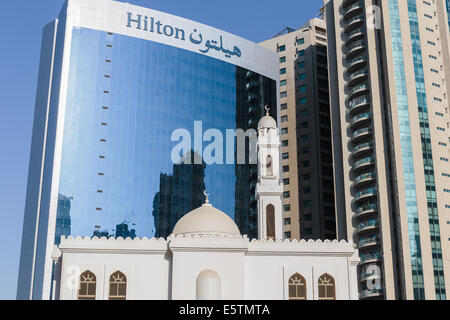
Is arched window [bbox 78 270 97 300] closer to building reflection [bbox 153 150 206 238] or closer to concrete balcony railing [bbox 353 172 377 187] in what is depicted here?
concrete balcony railing [bbox 353 172 377 187]

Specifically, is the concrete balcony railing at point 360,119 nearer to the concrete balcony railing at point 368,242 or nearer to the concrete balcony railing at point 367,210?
the concrete balcony railing at point 367,210

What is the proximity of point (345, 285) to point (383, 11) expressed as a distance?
1873 inches

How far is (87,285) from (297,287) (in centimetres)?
1214

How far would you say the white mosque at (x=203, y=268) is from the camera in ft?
112

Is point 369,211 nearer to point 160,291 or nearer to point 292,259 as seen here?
point 292,259

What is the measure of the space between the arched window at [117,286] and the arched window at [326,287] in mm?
11432

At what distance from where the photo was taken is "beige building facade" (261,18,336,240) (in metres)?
89.0

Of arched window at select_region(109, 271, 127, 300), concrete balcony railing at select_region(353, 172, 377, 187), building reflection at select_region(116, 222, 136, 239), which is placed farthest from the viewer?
building reflection at select_region(116, 222, 136, 239)

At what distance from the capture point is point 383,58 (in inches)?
2884

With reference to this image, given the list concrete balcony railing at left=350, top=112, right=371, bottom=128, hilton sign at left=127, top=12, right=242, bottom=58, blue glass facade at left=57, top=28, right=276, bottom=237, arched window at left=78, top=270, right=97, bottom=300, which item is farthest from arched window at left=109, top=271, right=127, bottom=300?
hilton sign at left=127, top=12, right=242, bottom=58

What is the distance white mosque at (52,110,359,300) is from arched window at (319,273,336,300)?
0.19 ft

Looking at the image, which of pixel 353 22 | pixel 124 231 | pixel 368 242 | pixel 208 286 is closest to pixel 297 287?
pixel 208 286
